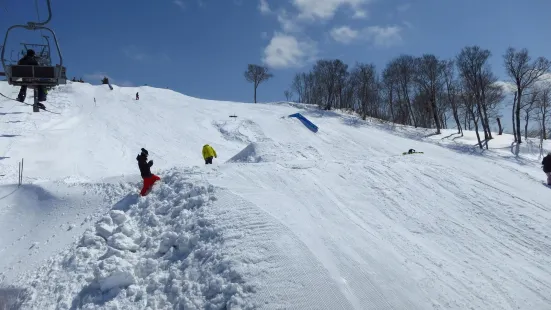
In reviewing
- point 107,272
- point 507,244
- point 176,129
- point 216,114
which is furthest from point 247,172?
point 216,114

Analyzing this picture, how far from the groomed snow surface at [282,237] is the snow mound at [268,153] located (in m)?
4.42

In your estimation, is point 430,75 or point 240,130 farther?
point 430,75

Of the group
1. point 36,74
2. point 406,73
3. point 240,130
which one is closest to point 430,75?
point 406,73

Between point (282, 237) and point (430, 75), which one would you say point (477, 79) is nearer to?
point (430, 75)

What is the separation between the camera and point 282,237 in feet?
21.8

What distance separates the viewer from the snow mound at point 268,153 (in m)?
15.5

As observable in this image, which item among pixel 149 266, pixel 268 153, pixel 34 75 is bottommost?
pixel 149 266

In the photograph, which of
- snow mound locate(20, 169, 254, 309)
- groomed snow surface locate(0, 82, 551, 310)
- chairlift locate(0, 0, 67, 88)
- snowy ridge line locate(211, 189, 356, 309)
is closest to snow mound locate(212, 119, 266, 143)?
groomed snow surface locate(0, 82, 551, 310)

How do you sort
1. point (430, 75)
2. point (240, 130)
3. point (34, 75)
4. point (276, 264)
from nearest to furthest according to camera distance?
point (276, 264) < point (34, 75) < point (240, 130) < point (430, 75)

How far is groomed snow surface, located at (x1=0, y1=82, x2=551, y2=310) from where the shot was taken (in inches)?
229

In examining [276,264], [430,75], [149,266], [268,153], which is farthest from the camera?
[430,75]

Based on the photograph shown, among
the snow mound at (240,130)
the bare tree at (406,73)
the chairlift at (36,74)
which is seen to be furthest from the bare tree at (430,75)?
the chairlift at (36,74)

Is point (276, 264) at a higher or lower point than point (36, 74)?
lower

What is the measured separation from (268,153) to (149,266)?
9.99 metres
